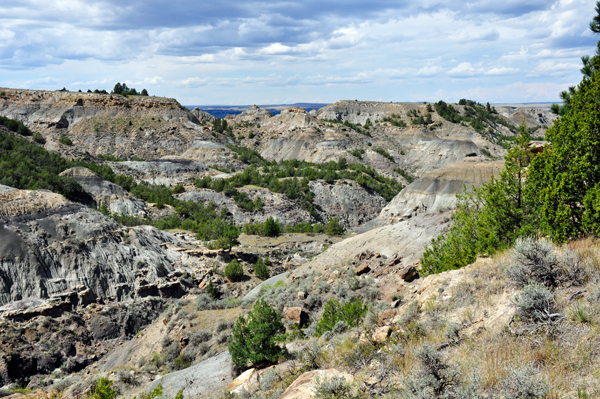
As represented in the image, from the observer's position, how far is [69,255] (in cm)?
2406

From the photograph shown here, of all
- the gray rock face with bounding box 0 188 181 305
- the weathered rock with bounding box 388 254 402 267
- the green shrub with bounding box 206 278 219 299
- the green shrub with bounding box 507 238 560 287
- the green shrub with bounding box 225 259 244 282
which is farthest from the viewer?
the green shrub with bounding box 225 259 244 282

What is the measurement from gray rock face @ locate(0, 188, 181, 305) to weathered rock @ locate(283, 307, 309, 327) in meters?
13.4

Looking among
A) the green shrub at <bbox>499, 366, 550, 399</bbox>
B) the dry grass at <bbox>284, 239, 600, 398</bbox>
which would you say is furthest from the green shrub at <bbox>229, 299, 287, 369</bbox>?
the green shrub at <bbox>499, 366, 550, 399</bbox>

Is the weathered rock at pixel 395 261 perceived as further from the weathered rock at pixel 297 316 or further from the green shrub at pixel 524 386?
the green shrub at pixel 524 386

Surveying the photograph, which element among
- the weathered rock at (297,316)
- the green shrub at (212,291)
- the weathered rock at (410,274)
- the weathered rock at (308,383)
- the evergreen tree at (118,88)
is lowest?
the green shrub at (212,291)

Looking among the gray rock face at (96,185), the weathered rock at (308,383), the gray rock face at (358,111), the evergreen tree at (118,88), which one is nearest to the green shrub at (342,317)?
the weathered rock at (308,383)

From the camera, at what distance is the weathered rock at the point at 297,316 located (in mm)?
15196

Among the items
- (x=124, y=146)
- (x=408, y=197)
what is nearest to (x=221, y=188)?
(x=408, y=197)

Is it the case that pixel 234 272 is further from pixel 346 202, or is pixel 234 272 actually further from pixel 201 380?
pixel 346 202

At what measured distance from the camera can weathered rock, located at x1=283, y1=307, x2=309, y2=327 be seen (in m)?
15.2

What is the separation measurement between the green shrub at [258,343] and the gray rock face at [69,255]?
53.4 feet

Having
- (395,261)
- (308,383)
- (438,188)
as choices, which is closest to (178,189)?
(438,188)

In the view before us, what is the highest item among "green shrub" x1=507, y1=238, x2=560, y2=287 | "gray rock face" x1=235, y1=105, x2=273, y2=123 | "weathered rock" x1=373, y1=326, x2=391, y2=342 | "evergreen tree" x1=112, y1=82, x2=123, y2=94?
"evergreen tree" x1=112, y1=82, x2=123, y2=94

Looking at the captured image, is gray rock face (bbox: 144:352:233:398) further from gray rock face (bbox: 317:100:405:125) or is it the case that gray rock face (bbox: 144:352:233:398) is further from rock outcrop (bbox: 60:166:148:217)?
gray rock face (bbox: 317:100:405:125)
